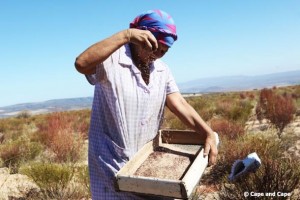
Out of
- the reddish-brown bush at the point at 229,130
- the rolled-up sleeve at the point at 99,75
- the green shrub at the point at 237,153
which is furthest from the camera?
the reddish-brown bush at the point at 229,130

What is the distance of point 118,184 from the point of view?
6.57ft

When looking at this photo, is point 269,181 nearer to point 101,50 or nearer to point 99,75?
point 99,75

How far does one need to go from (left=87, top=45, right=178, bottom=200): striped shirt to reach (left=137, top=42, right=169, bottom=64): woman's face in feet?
0.25

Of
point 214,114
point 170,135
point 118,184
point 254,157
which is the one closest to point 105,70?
point 118,184

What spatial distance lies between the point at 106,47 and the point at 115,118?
44 centimetres

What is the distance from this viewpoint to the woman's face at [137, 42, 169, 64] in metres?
2.21

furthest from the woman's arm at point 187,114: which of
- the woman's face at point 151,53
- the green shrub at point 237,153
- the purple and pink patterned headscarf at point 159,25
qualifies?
the green shrub at point 237,153

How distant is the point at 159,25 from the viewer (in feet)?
7.15

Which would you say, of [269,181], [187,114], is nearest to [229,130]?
[269,181]

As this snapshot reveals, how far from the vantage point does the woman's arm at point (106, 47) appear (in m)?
1.90

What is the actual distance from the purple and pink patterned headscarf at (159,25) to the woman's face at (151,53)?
0.03 m

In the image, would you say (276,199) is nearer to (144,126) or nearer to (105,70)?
(144,126)

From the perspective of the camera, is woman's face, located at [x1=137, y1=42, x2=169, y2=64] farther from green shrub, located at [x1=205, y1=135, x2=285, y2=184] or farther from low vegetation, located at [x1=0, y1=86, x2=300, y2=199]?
green shrub, located at [x1=205, y1=135, x2=285, y2=184]

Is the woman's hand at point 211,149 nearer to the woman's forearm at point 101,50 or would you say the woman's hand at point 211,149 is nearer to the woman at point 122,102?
the woman at point 122,102
